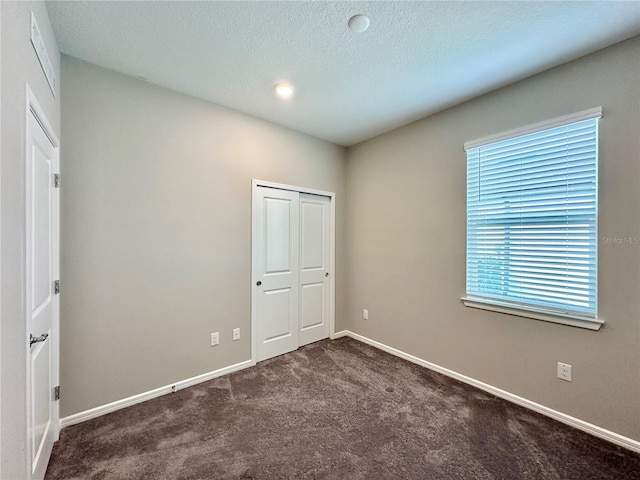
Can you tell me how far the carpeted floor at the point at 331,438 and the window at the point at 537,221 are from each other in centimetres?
83

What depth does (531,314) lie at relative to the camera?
217 centimetres

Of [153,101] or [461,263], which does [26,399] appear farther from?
[461,263]

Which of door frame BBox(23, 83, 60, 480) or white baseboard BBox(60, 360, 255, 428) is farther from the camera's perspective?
white baseboard BBox(60, 360, 255, 428)

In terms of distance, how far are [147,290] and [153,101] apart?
163cm

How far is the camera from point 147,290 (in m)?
2.29

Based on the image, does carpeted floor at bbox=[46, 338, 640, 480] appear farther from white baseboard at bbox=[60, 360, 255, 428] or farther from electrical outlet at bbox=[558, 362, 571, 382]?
electrical outlet at bbox=[558, 362, 571, 382]

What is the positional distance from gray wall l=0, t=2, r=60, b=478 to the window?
301cm

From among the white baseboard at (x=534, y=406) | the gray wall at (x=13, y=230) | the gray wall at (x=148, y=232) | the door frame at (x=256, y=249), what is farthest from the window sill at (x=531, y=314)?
the gray wall at (x=13, y=230)

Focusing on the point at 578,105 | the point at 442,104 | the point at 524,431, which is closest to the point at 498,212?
the point at 578,105

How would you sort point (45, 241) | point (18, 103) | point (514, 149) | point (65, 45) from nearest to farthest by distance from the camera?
point (18, 103)
point (45, 241)
point (65, 45)
point (514, 149)

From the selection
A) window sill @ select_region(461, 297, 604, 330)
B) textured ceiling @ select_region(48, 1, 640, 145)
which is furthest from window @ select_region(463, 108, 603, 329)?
textured ceiling @ select_region(48, 1, 640, 145)

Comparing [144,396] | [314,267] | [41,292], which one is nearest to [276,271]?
[314,267]

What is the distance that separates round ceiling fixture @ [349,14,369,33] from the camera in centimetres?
162

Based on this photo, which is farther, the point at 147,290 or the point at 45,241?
the point at 147,290
